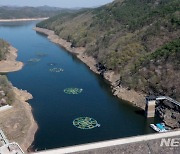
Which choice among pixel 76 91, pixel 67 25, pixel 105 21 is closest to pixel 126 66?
pixel 76 91

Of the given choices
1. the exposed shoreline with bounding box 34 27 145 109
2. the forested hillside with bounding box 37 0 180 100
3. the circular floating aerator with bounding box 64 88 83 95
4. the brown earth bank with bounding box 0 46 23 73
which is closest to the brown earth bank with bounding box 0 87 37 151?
the circular floating aerator with bounding box 64 88 83 95

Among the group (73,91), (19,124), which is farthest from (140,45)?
(19,124)

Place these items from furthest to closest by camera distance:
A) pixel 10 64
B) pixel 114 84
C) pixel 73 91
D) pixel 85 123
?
pixel 10 64 < pixel 114 84 < pixel 73 91 < pixel 85 123

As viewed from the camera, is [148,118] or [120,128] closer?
[120,128]

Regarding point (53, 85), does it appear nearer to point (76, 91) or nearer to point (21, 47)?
point (76, 91)

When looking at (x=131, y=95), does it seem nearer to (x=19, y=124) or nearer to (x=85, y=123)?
(x=85, y=123)

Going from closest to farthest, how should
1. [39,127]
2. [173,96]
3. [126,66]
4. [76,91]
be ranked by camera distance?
[39,127], [173,96], [76,91], [126,66]
